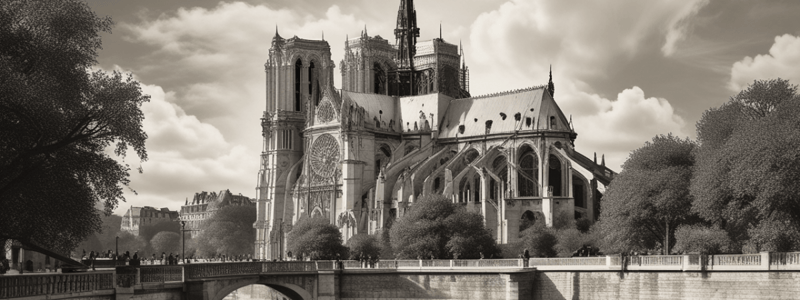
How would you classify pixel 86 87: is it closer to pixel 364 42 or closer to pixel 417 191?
pixel 417 191

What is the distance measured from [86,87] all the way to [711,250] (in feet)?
85.9

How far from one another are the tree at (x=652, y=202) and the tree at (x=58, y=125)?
87.1ft

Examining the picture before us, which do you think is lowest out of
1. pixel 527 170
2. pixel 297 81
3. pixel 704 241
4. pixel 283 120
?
pixel 704 241

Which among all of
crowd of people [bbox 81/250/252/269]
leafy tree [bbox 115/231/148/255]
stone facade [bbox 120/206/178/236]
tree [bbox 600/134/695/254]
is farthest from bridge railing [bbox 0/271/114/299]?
stone facade [bbox 120/206/178/236]

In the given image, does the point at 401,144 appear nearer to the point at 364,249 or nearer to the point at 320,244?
the point at 320,244

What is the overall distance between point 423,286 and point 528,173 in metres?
32.7

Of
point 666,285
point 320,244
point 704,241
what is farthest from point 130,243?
point 666,285

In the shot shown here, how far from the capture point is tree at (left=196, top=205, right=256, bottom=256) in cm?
11138

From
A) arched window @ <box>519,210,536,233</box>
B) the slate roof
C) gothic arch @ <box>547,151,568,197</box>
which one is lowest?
arched window @ <box>519,210,536,233</box>

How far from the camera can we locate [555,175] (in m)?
79.2

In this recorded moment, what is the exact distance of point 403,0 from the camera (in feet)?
327

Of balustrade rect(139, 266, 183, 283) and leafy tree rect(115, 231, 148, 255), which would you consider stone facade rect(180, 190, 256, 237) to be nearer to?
leafy tree rect(115, 231, 148, 255)

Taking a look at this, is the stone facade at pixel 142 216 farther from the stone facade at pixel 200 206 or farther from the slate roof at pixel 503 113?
the slate roof at pixel 503 113

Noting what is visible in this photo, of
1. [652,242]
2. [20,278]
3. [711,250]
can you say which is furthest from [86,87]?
[652,242]
